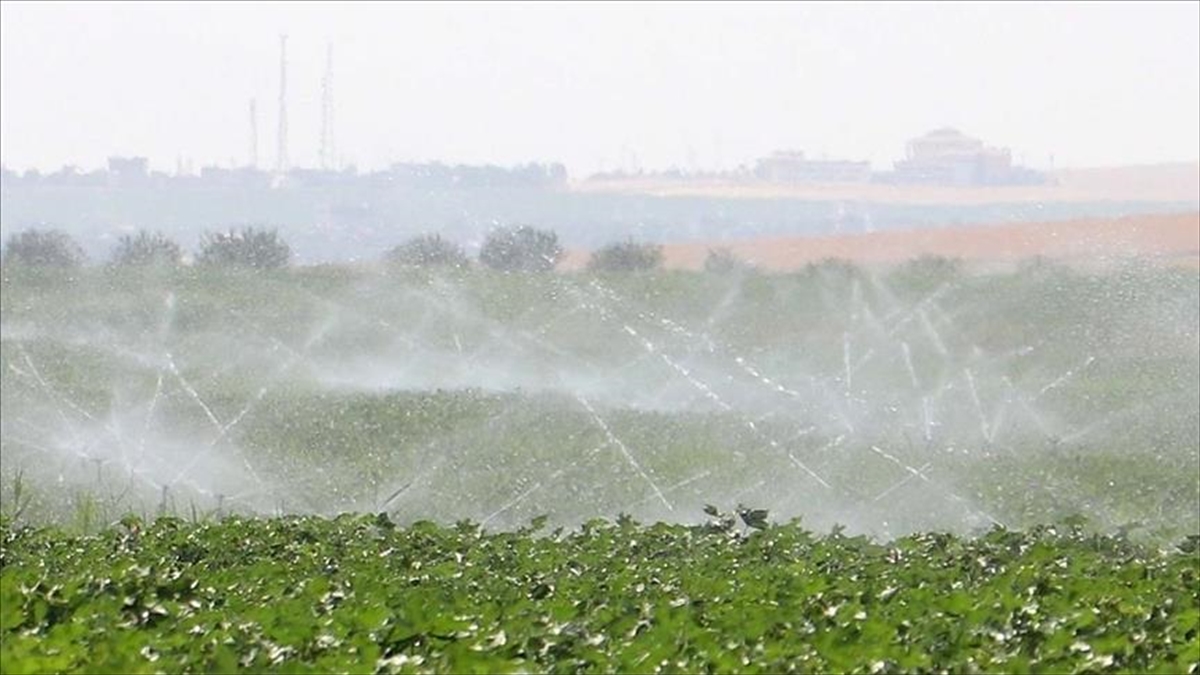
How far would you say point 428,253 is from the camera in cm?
3847

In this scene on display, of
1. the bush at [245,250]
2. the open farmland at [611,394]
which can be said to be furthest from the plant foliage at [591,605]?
the bush at [245,250]

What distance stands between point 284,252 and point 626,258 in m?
5.40

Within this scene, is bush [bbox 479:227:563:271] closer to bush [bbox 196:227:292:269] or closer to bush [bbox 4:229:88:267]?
bush [bbox 196:227:292:269]

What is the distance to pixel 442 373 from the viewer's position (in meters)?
25.0

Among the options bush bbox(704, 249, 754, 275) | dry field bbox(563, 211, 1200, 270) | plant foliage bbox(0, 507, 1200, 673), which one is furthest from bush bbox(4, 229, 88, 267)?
plant foliage bbox(0, 507, 1200, 673)

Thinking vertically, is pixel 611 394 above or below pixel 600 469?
below

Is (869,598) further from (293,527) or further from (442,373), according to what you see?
(442,373)

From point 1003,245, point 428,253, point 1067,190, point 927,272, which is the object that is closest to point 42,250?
point 428,253

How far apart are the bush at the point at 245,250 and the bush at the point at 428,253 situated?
175 centimetres

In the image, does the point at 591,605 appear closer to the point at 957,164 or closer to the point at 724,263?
the point at 724,263

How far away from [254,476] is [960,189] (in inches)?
1027

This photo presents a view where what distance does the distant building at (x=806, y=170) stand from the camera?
4753 centimetres

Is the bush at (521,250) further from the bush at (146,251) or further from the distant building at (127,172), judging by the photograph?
the distant building at (127,172)

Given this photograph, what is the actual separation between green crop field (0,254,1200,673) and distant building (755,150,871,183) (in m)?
13.7
